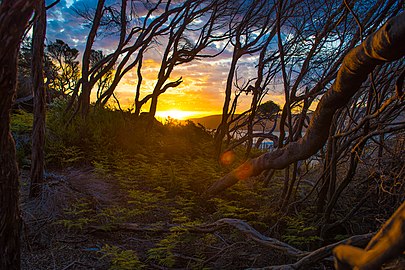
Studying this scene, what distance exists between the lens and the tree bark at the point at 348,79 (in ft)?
4.83

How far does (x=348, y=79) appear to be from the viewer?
194 centimetres

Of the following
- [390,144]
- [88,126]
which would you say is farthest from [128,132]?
[390,144]

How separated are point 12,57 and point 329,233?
3484mm

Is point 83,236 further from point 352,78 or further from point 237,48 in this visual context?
point 237,48

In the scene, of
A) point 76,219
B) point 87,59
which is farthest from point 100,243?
point 87,59

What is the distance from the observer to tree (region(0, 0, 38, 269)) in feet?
4.40

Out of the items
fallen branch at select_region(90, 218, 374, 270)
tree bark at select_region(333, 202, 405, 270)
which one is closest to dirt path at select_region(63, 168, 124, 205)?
fallen branch at select_region(90, 218, 374, 270)

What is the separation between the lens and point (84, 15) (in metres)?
7.51

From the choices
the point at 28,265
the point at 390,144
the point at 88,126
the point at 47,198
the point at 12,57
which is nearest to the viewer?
the point at 12,57

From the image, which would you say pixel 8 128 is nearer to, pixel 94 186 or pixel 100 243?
pixel 100 243

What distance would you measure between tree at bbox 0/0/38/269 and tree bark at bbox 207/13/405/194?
1.73 m

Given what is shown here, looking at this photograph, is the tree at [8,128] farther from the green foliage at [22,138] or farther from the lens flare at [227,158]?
the lens flare at [227,158]

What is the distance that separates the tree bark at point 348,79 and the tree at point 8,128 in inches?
68.0

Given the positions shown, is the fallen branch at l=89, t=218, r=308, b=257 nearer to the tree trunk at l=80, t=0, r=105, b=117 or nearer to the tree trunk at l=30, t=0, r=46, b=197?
Result: the tree trunk at l=30, t=0, r=46, b=197
